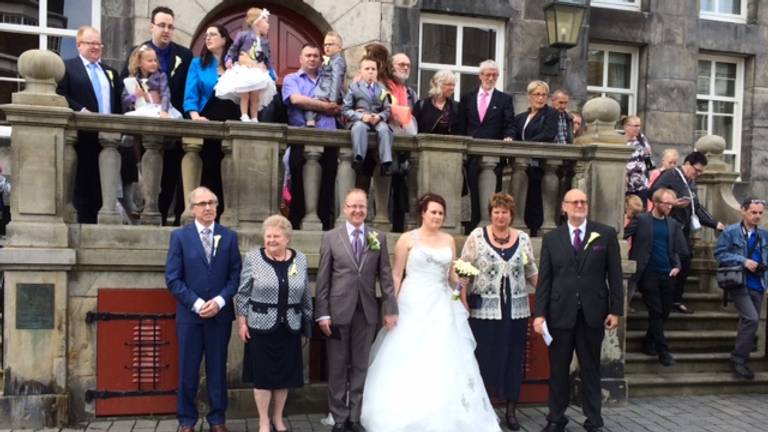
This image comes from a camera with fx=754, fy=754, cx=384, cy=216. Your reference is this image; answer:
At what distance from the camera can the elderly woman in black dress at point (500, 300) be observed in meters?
6.40

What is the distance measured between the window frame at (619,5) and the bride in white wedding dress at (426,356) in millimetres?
7364

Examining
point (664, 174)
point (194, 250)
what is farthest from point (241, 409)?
point (664, 174)

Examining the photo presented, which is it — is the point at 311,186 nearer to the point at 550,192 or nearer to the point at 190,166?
the point at 190,166

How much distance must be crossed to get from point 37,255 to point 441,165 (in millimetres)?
3499

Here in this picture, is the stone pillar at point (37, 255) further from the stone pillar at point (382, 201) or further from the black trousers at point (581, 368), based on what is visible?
the black trousers at point (581, 368)

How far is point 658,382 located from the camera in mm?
7922

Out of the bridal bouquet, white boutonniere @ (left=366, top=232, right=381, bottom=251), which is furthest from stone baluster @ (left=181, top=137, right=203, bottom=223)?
the bridal bouquet

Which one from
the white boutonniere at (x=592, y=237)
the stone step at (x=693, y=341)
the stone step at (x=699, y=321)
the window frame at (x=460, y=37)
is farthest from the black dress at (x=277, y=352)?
the window frame at (x=460, y=37)

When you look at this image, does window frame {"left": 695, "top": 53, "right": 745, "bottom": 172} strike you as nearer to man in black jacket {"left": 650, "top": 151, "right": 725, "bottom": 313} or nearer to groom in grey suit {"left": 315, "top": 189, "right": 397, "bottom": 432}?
man in black jacket {"left": 650, "top": 151, "right": 725, "bottom": 313}

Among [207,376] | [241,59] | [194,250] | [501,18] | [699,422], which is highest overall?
[501,18]

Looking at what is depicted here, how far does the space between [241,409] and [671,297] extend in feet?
15.6

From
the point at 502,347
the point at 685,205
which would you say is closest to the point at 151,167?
the point at 502,347

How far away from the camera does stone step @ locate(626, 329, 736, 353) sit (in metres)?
8.46

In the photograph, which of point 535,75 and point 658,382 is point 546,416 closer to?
point 658,382
